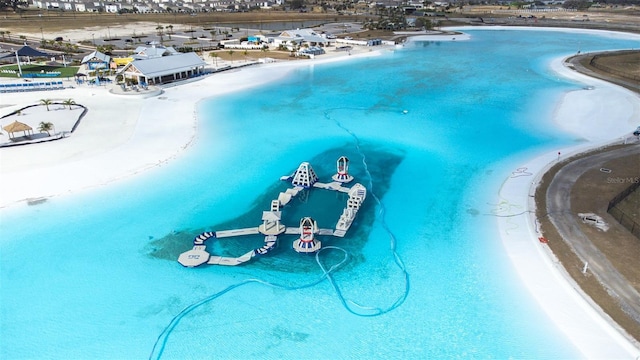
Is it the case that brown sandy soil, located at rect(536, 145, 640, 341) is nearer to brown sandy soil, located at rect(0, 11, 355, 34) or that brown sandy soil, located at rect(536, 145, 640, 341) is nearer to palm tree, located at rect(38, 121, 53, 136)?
palm tree, located at rect(38, 121, 53, 136)

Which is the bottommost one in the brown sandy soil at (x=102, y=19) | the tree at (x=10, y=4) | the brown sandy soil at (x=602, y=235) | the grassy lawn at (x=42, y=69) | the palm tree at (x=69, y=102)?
the brown sandy soil at (x=602, y=235)

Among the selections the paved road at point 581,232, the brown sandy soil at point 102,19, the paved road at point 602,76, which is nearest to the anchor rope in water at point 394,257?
the paved road at point 581,232

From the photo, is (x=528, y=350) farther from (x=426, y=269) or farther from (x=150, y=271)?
(x=150, y=271)

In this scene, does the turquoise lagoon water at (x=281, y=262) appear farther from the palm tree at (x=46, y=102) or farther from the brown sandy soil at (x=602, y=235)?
the palm tree at (x=46, y=102)

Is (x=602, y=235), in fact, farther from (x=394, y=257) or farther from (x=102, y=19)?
(x=102, y=19)

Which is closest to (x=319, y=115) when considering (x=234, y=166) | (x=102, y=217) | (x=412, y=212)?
(x=234, y=166)

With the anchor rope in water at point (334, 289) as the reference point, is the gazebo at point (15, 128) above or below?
above
